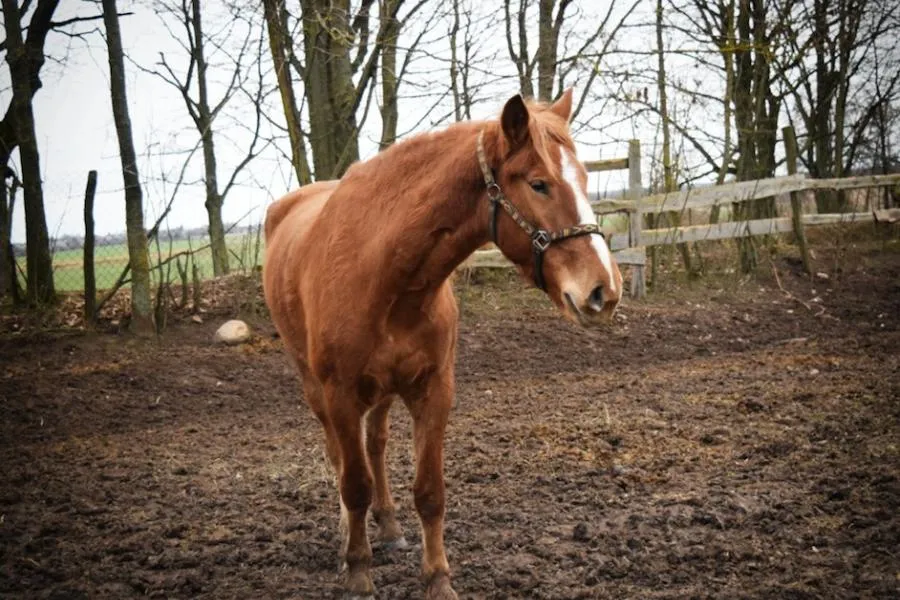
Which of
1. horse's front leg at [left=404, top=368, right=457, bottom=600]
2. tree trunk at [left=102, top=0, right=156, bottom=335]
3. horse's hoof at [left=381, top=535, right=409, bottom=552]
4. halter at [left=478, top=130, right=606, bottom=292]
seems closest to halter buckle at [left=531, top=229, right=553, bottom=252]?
halter at [left=478, top=130, right=606, bottom=292]

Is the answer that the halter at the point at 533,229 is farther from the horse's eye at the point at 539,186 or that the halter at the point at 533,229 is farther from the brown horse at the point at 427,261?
the horse's eye at the point at 539,186

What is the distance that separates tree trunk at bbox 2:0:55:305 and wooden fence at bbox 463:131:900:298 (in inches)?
233

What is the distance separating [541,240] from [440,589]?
157cm

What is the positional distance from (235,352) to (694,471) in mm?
5869

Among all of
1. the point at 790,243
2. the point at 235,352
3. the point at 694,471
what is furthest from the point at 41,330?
the point at 790,243

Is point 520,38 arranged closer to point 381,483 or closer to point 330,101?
point 330,101

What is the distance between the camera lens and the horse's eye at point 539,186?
2680 mm

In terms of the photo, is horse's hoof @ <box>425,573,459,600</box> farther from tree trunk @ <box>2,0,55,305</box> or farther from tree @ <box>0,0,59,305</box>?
tree trunk @ <box>2,0,55,305</box>

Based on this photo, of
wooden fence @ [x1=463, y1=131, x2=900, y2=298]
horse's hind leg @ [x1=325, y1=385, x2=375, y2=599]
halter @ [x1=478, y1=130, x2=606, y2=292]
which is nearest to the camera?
halter @ [x1=478, y1=130, x2=606, y2=292]

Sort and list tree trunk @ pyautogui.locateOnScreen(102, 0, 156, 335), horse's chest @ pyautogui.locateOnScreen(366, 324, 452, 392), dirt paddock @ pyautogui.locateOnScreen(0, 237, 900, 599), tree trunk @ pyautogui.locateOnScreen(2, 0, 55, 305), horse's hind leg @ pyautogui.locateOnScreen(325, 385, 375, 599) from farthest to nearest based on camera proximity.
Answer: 1. tree trunk @ pyautogui.locateOnScreen(2, 0, 55, 305)
2. tree trunk @ pyautogui.locateOnScreen(102, 0, 156, 335)
3. dirt paddock @ pyautogui.locateOnScreen(0, 237, 900, 599)
4. horse's hind leg @ pyautogui.locateOnScreen(325, 385, 375, 599)
5. horse's chest @ pyautogui.locateOnScreen(366, 324, 452, 392)

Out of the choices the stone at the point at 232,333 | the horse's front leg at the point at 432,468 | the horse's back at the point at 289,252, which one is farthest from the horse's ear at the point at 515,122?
the stone at the point at 232,333

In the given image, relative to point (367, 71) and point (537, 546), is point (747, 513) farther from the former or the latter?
point (367, 71)

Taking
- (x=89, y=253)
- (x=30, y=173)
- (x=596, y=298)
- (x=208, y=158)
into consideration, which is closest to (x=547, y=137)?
(x=596, y=298)

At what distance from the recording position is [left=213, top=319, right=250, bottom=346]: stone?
895 cm
